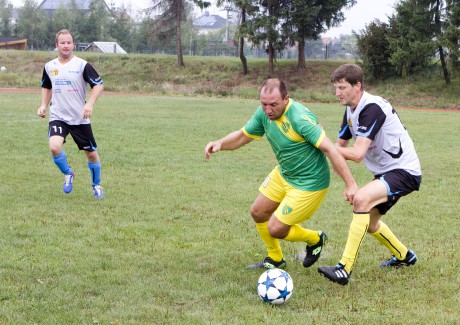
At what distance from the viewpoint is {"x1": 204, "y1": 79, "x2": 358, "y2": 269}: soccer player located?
542 cm

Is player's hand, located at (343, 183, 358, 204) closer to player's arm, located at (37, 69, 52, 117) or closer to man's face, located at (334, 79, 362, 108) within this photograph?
man's face, located at (334, 79, 362, 108)

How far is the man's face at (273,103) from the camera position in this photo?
536 cm

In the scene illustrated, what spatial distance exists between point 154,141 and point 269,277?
11434 mm

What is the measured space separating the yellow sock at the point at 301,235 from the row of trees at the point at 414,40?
35.4 metres

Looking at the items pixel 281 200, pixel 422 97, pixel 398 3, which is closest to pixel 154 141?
pixel 281 200

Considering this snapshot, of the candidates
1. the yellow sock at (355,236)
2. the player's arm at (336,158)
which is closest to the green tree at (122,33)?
the yellow sock at (355,236)

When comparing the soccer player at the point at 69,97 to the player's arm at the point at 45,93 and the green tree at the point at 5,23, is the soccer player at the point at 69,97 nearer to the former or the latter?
the player's arm at the point at 45,93

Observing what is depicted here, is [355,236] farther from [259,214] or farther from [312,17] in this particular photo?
[312,17]

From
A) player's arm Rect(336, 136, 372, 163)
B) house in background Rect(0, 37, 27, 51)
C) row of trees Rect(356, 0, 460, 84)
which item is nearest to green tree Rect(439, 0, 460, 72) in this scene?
row of trees Rect(356, 0, 460, 84)

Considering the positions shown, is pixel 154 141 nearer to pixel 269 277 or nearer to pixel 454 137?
pixel 454 137

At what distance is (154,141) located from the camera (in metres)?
16.3

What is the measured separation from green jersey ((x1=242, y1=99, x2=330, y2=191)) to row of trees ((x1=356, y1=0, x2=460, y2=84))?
3553 cm

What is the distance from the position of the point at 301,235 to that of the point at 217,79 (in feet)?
141

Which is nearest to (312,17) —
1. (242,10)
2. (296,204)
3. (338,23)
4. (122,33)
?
(338,23)
